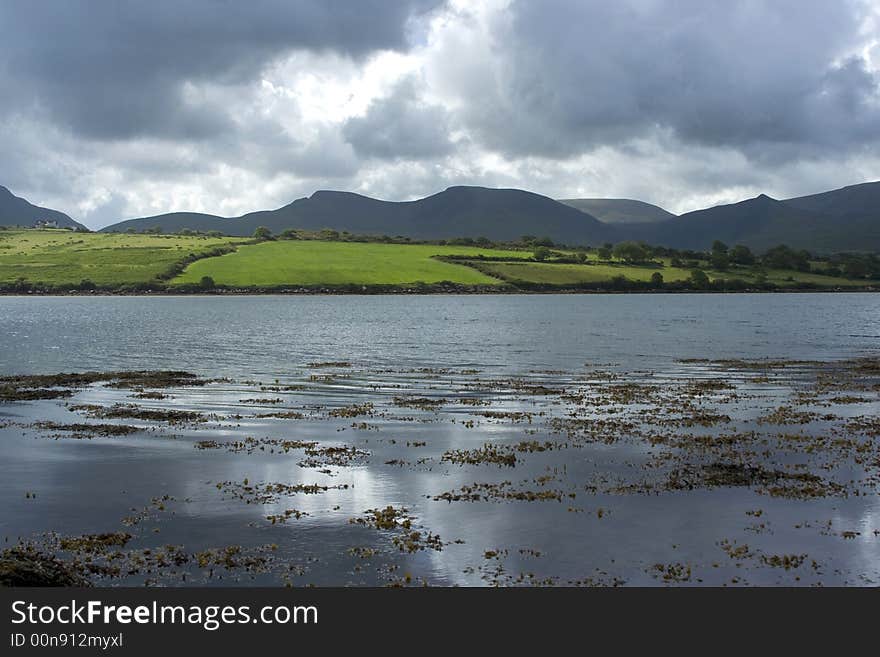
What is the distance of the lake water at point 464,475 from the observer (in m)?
18.6

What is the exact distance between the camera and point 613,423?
120 ft

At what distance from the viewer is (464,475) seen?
88.4ft

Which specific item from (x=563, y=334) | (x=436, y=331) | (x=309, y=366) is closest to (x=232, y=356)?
(x=309, y=366)

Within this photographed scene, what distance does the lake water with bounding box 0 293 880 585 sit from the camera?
18.6 m
